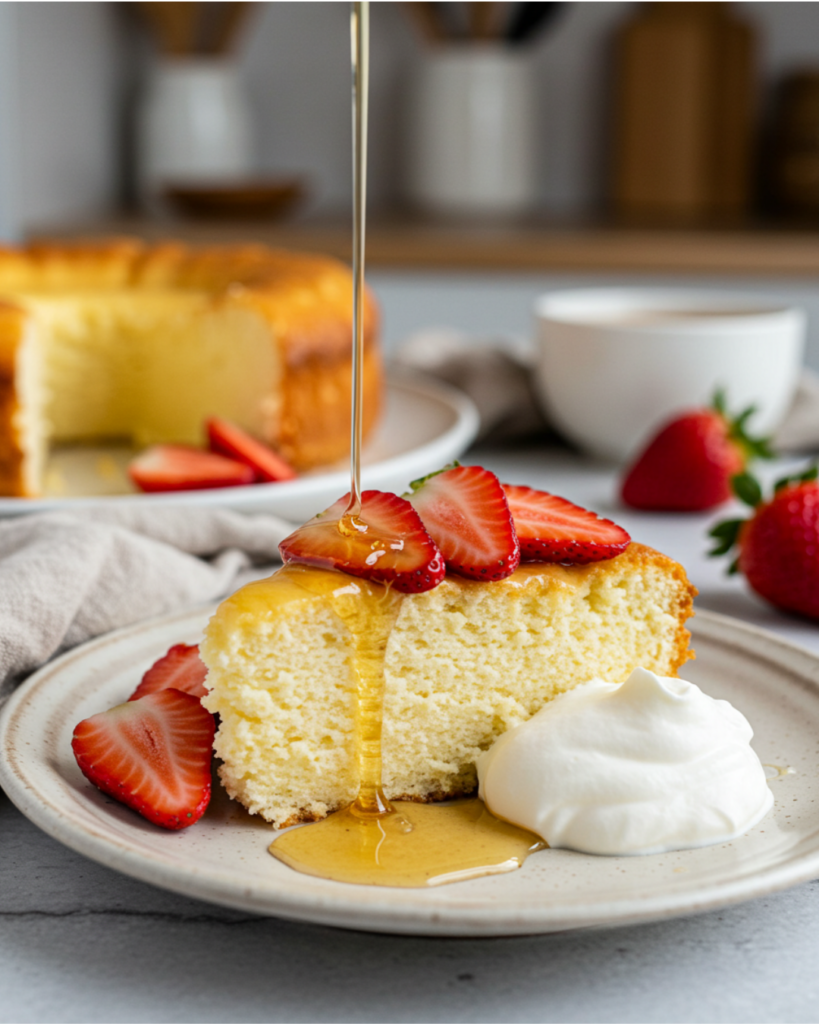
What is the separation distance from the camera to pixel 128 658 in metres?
1.19

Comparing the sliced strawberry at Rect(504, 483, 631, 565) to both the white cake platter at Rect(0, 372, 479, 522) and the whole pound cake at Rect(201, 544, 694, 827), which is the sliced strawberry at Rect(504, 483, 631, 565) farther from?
the white cake platter at Rect(0, 372, 479, 522)

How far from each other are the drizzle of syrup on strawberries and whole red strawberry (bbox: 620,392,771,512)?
0.89 m

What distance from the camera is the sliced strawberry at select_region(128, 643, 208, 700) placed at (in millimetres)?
1103

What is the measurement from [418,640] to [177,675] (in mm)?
221

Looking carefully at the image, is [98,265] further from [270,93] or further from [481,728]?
[270,93]

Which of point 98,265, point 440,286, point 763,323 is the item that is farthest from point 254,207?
point 763,323

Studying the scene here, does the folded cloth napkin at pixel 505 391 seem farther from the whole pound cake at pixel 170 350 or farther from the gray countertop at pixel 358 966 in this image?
the gray countertop at pixel 358 966

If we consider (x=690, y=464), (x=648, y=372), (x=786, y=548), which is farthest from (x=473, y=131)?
(x=786, y=548)

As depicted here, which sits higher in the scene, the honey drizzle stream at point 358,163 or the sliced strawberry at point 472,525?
the honey drizzle stream at point 358,163

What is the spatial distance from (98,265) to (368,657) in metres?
1.57

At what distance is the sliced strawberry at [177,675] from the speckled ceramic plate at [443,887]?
4 centimetres

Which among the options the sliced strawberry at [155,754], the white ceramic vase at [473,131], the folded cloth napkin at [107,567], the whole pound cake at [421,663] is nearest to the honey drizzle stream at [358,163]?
the whole pound cake at [421,663]

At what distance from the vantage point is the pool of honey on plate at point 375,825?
34.6 inches

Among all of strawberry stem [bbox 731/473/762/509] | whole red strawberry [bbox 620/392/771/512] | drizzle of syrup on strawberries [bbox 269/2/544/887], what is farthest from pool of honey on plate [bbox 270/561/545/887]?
whole red strawberry [bbox 620/392/771/512]
